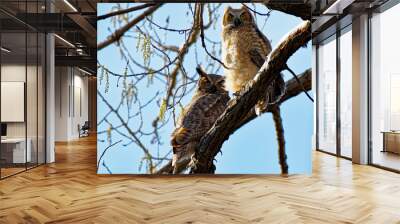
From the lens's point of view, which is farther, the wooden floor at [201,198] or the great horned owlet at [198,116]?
the great horned owlet at [198,116]

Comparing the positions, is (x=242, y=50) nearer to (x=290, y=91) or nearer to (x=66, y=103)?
(x=290, y=91)

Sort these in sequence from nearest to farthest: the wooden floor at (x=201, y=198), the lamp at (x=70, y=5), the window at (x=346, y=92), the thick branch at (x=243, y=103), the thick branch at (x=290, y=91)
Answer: the wooden floor at (x=201, y=198) → the thick branch at (x=243, y=103) → the thick branch at (x=290, y=91) → the lamp at (x=70, y=5) → the window at (x=346, y=92)

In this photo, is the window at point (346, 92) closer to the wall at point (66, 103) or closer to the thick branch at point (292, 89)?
the thick branch at point (292, 89)

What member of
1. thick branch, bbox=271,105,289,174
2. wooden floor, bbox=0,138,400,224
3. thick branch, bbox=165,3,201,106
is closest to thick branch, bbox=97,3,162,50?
thick branch, bbox=165,3,201,106

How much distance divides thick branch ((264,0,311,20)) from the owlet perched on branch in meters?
A: 0.41

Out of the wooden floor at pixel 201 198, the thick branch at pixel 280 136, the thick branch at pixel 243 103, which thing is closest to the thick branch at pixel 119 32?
the thick branch at pixel 243 103

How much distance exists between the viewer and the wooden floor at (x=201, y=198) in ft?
12.3

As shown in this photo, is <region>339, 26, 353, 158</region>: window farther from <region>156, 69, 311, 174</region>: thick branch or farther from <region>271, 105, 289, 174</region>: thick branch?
<region>271, 105, 289, 174</region>: thick branch

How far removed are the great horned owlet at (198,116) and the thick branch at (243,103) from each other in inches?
4.1

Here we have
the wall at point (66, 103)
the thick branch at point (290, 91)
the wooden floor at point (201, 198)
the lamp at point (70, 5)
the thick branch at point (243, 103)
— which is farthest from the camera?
the wall at point (66, 103)

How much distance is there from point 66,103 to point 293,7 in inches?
446

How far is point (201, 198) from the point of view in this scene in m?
4.62

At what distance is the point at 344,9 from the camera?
284 inches

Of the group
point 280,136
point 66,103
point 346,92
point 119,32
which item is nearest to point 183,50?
point 119,32
